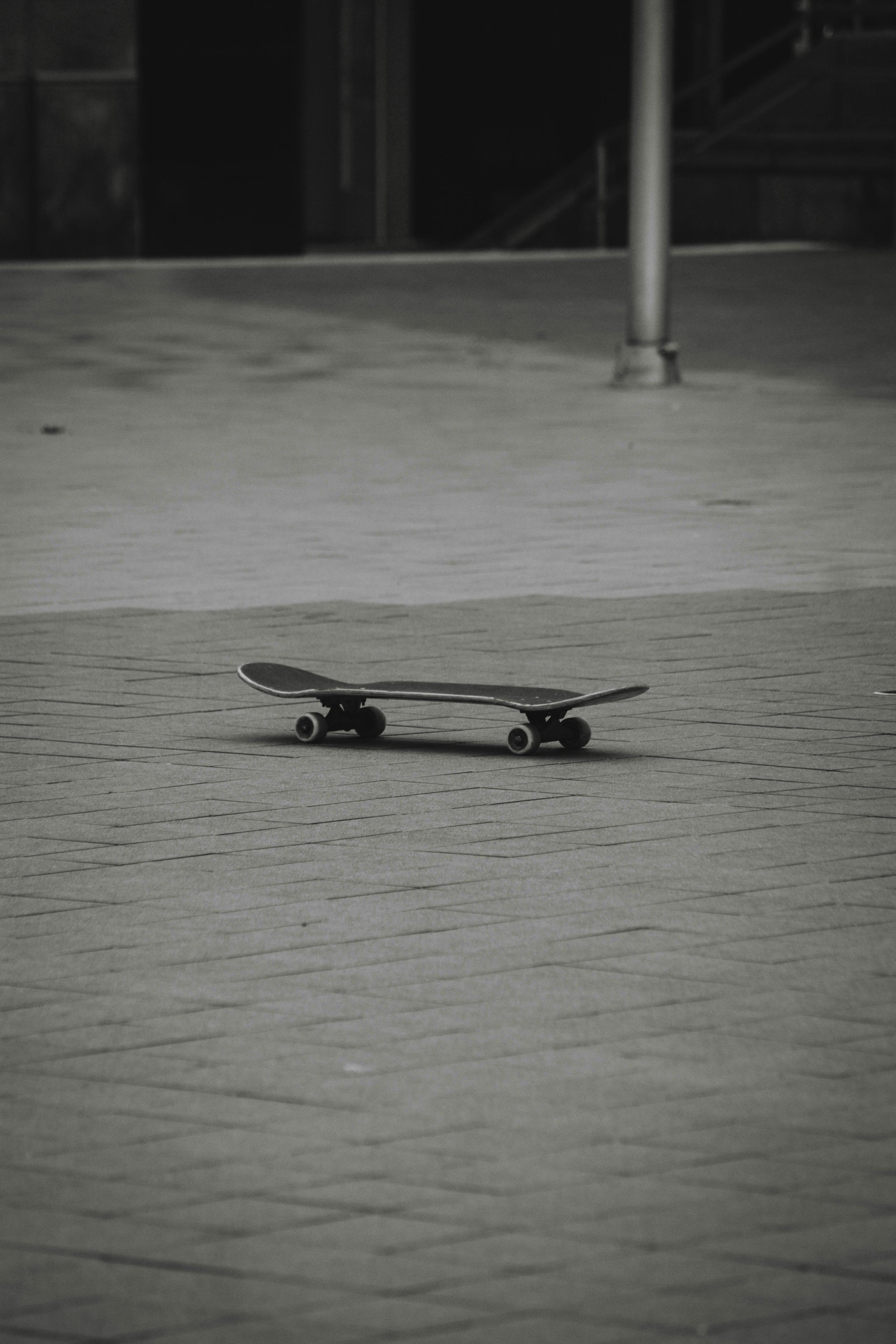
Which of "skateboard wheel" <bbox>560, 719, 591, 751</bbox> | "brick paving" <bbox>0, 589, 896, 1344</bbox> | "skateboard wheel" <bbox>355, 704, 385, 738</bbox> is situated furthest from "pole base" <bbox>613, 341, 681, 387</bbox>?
"skateboard wheel" <bbox>560, 719, 591, 751</bbox>

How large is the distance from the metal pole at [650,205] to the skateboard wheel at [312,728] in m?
9.54

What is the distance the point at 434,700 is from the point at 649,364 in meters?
9.93

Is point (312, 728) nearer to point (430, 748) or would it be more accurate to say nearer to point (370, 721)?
point (370, 721)

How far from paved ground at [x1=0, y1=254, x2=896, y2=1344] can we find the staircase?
18.8 metres

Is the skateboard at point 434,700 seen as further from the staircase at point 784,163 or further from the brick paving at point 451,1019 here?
the staircase at point 784,163

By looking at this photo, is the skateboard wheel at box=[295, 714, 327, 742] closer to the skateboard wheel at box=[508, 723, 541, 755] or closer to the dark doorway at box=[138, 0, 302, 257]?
the skateboard wheel at box=[508, 723, 541, 755]

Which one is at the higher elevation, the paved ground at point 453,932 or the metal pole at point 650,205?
the metal pole at point 650,205

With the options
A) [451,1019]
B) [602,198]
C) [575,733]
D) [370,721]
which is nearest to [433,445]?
[370,721]

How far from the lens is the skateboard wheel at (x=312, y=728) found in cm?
640

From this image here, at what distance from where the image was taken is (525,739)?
6195mm

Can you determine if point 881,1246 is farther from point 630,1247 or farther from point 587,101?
point 587,101

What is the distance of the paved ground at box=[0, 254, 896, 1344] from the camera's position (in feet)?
10.3

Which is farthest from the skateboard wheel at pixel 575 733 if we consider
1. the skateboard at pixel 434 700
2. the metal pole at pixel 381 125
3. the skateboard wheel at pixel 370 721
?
the metal pole at pixel 381 125

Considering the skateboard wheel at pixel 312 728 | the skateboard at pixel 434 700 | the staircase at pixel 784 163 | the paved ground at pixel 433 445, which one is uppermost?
the staircase at pixel 784 163
